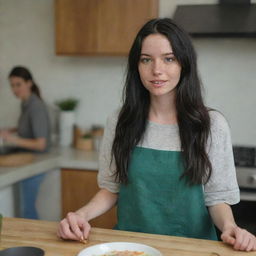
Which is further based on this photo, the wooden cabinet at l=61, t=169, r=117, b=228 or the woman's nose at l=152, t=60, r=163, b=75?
the wooden cabinet at l=61, t=169, r=117, b=228

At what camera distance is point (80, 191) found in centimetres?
282

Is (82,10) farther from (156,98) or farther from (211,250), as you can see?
(211,250)

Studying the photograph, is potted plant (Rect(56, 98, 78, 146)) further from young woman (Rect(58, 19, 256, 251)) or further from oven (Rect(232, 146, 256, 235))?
young woman (Rect(58, 19, 256, 251))

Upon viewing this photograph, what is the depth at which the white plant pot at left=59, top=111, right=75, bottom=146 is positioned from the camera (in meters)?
3.28

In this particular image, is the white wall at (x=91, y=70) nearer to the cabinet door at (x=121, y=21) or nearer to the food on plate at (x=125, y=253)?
the cabinet door at (x=121, y=21)

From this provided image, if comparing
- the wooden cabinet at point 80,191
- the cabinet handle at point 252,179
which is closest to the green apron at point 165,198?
the cabinet handle at point 252,179

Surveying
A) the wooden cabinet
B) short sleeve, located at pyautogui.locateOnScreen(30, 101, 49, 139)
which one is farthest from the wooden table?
short sleeve, located at pyautogui.locateOnScreen(30, 101, 49, 139)

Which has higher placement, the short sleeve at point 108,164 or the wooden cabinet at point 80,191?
the short sleeve at point 108,164

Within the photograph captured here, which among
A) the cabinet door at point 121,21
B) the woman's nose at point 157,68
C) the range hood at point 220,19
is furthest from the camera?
the cabinet door at point 121,21

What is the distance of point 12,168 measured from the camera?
8.52 feet

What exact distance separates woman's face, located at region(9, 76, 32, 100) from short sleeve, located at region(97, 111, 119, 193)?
5.55 feet

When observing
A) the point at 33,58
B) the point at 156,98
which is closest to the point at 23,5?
the point at 33,58

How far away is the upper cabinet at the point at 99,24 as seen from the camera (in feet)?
9.09

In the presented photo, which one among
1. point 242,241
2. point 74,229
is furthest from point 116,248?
point 242,241
